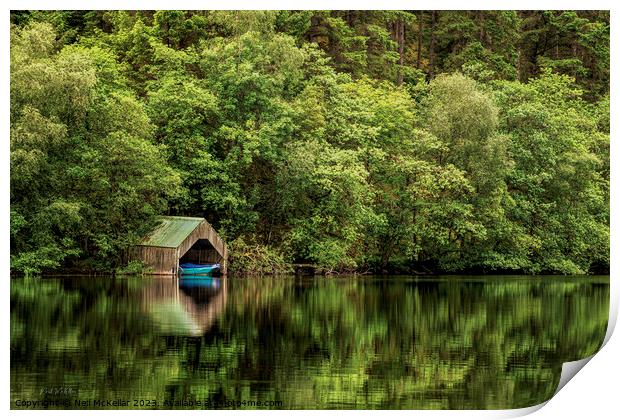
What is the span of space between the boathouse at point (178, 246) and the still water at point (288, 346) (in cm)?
303

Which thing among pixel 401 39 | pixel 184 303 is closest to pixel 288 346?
pixel 184 303

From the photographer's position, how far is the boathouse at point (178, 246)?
19594mm

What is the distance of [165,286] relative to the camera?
1720 centimetres

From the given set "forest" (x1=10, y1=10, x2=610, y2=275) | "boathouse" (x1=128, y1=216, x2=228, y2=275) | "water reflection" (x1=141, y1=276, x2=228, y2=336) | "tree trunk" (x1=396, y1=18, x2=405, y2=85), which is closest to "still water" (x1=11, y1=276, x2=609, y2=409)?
"water reflection" (x1=141, y1=276, x2=228, y2=336)

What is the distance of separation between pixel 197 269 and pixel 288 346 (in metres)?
10.8

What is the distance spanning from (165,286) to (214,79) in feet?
24.1

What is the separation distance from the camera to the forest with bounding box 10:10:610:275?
1955 centimetres

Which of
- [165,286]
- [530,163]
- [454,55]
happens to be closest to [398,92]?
[454,55]

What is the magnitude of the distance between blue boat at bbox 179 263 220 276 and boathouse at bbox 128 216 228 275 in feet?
0.33

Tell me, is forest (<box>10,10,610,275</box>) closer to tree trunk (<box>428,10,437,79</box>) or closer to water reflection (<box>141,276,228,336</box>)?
tree trunk (<box>428,10,437,79</box>)

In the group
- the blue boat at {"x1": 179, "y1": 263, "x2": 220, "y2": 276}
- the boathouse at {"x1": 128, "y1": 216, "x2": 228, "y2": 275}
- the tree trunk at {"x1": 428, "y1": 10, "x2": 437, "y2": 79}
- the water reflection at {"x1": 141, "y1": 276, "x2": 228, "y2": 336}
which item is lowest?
the blue boat at {"x1": 179, "y1": 263, "x2": 220, "y2": 276}

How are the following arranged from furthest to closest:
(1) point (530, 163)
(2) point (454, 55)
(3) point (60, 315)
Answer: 1. (1) point (530, 163)
2. (2) point (454, 55)
3. (3) point (60, 315)

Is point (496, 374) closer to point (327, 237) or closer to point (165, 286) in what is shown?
point (165, 286)

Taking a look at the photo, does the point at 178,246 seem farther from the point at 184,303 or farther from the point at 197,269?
the point at 184,303
